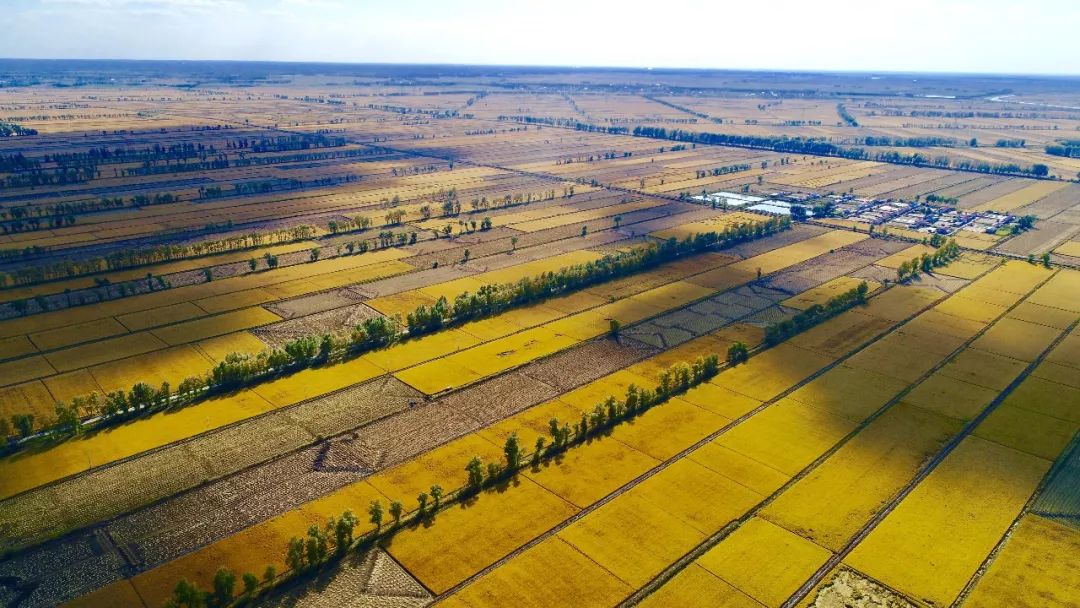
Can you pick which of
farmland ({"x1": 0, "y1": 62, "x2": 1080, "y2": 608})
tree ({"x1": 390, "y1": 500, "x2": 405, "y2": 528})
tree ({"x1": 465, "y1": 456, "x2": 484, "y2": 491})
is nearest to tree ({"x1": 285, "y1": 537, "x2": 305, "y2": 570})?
farmland ({"x1": 0, "y1": 62, "x2": 1080, "y2": 608})

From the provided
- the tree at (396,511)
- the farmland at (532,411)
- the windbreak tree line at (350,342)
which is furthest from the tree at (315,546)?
the windbreak tree line at (350,342)

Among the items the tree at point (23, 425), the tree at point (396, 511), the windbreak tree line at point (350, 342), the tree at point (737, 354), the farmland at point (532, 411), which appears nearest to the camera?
the farmland at point (532, 411)

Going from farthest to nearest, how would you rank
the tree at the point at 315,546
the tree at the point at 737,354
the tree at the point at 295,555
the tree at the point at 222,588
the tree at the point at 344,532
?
the tree at the point at 737,354
the tree at the point at 344,532
the tree at the point at 315,546
the tree at the point at 295,555
the tree at the point at 222,588

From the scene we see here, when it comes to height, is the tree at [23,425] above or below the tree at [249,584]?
above

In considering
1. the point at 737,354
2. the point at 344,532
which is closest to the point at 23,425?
the point at 344,532

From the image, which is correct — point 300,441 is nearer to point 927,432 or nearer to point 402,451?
point 402,451

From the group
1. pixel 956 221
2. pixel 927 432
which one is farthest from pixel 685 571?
pixel 956 221

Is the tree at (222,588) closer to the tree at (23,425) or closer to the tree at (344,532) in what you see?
the tree at (344,532)

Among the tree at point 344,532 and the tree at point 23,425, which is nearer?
the tree at point 344,532
